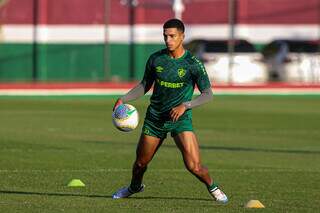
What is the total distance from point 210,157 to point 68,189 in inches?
216

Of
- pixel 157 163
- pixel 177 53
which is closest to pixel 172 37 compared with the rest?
pixel 177 53

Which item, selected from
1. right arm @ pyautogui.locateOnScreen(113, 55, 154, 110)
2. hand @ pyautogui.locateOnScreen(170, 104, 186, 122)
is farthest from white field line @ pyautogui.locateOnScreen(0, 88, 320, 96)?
hand @ pyautogui.locateOnScreen(170, 104, 186, 122)

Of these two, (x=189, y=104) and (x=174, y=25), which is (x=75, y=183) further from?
(x=174, y=25)

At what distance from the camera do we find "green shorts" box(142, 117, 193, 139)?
12867 millimetres

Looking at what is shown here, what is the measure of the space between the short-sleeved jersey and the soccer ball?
0.86 feet

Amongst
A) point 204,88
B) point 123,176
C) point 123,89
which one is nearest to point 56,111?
point 123,89

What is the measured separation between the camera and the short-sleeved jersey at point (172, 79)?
1283 cm

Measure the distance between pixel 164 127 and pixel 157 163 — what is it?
544 centimetres

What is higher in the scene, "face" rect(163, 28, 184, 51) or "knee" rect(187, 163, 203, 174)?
"face" rect(163, 28, 184, 51)

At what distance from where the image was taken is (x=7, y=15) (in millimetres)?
53312

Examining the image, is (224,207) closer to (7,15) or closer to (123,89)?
(123,89)

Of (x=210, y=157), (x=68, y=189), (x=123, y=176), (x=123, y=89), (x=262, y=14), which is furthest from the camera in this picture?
(x=262, y=14)

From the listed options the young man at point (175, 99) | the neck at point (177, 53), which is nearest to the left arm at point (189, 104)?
the young man at point (175, 99)

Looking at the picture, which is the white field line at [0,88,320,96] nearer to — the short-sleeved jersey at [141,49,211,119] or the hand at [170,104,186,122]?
the short-sleeved jersey at [141,49,211,119]
